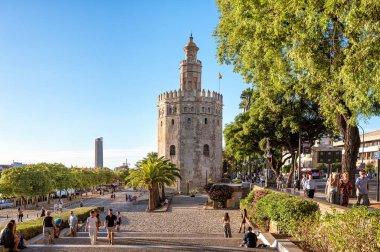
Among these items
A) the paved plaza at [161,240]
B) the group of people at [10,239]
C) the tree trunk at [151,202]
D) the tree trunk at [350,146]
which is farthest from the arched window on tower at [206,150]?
the group of people at [10,239]

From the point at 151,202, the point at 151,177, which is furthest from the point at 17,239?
the point at 151,177

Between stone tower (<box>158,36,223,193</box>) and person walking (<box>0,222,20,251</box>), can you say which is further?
stone tower (<box>158,36,223,193</box>)

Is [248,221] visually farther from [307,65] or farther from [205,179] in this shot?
[205,179]

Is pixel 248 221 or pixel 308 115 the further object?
pixel 308 115

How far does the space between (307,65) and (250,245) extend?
20.1 ft

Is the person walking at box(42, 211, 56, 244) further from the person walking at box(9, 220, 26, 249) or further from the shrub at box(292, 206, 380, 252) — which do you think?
the shrub at box(292, 206, 380, 252)

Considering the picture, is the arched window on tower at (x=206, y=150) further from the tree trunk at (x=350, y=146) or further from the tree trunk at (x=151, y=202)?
the tree trunk at (x=350, y=146)

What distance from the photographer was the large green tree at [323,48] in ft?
36.3

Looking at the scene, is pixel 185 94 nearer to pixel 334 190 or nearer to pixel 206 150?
pixel 206 150

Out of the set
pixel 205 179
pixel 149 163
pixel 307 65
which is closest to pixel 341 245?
pixel 307 65

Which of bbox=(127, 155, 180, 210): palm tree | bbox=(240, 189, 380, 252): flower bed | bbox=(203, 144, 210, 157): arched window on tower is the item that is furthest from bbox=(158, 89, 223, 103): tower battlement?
bbox=(240, 189, 380, 252): flower bed

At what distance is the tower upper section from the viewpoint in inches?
2514

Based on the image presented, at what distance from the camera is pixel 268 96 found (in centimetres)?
2034

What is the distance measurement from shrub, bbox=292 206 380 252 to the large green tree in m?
3.89
